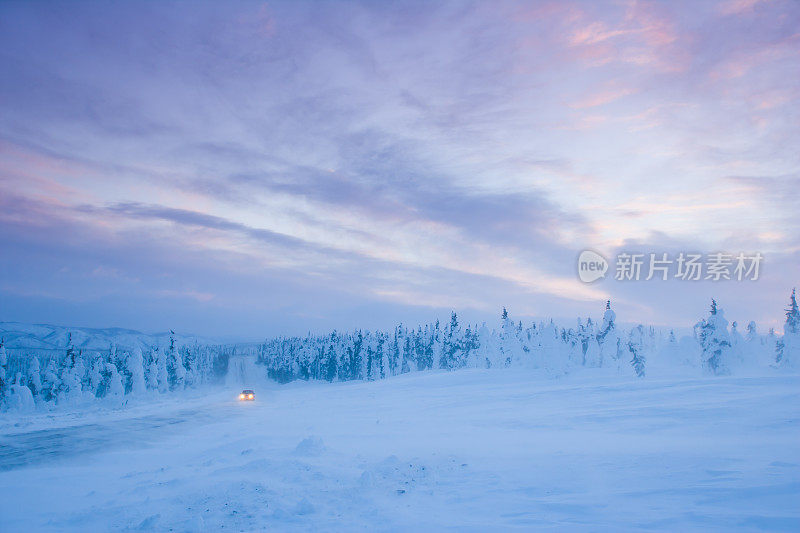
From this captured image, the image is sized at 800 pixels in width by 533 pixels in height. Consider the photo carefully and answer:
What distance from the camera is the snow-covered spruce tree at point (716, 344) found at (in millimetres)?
46062

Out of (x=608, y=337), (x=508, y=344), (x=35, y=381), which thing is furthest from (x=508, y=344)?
(x=35, y=381)

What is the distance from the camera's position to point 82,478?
15.2 meters

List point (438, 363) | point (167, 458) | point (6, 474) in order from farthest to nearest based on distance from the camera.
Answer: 1. point (438, 363)
2. point (167, 458)
3. point (6, 474)

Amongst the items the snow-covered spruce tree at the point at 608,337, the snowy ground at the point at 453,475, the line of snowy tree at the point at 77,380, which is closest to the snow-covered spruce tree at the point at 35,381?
the line of snowy tree at the point at 77,380

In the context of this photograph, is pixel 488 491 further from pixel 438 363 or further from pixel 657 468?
pixel 438 363

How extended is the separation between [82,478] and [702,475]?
60.2 ft

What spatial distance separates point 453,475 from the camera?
40.5 ft

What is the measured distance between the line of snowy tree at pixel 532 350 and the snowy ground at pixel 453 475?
92.2 ft

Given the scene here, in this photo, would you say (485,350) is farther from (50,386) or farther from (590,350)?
(50,386)

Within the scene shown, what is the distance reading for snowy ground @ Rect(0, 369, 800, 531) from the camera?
9.07m

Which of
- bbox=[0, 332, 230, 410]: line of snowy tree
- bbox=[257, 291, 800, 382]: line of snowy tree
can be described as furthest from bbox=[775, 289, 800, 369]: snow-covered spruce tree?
bbox=[0, 332, 230, 410]: line of snowy tree

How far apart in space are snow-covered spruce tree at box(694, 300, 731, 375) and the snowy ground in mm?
27136

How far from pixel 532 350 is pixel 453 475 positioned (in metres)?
57.0

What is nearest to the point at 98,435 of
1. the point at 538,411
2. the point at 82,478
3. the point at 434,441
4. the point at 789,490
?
the point at 82,478
